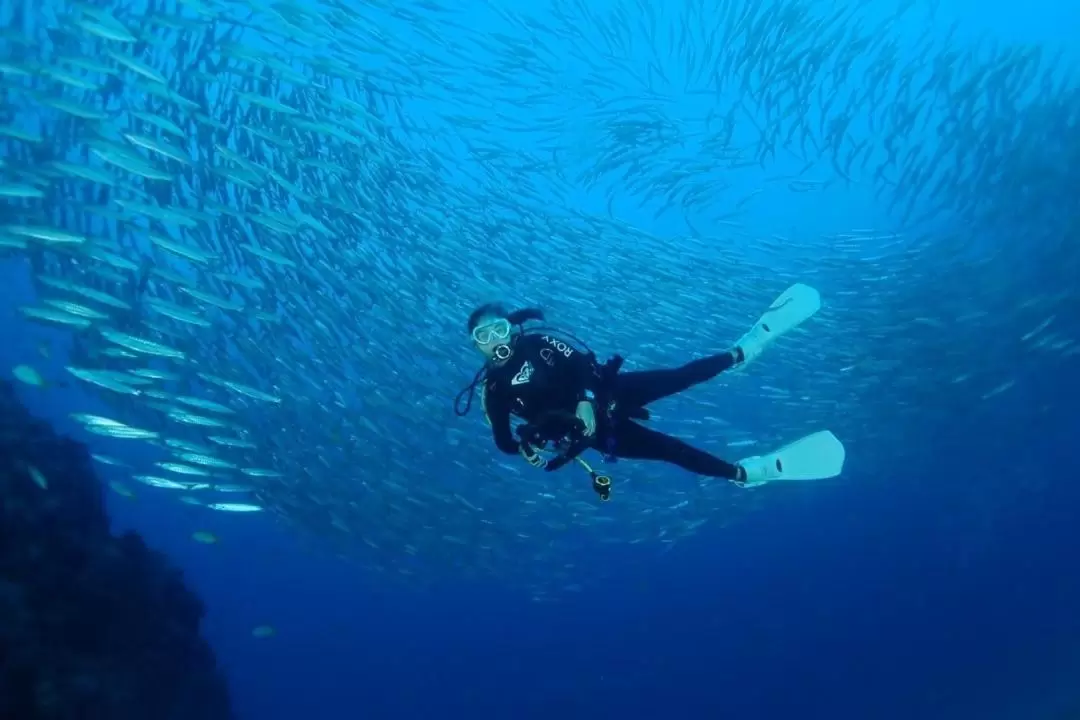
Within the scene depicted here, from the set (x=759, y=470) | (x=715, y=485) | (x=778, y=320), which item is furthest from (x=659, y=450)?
(x=715, y=485)

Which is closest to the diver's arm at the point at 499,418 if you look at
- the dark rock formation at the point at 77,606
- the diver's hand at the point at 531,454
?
the diver's hand at the point at 531,454

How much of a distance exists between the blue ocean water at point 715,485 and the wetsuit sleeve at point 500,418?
617cm

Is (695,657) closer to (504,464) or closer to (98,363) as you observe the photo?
(504,464)

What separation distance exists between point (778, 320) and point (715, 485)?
14356 mm

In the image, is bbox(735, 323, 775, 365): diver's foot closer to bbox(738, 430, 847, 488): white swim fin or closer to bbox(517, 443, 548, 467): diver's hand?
bbox(738, 430, 847, 488): white swim fin

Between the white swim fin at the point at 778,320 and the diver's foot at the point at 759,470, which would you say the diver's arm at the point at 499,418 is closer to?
the diver's foot at the point at 759,470

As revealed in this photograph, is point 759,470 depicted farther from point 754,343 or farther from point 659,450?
point 754,343

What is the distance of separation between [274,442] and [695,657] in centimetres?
2415

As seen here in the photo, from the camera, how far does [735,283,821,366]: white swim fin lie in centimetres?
614

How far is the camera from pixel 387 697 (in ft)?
120

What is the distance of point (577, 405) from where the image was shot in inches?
177

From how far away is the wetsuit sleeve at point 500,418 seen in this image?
4.52 metres

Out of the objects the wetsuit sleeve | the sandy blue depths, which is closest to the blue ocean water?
the sandy blue depths

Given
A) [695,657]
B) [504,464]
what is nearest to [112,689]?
[504,464]
